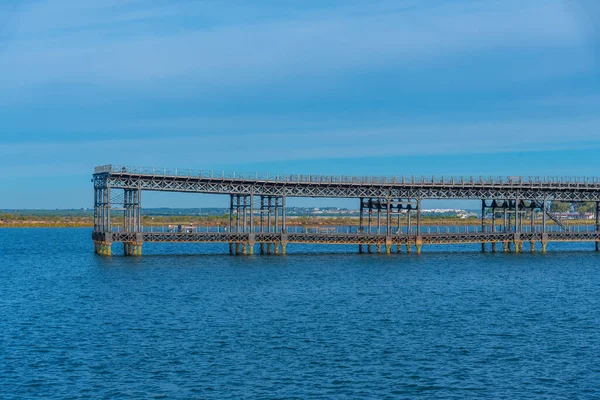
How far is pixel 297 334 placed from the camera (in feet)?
150

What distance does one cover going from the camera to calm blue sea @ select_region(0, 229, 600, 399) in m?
35.2

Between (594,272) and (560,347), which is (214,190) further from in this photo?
(560,347)

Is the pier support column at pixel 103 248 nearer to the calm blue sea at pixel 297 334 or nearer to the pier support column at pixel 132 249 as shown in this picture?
the pier support column at pixel 132 249

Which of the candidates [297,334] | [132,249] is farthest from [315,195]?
[297,334]

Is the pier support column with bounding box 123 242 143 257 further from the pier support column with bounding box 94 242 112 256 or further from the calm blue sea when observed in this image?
the calm blue sea

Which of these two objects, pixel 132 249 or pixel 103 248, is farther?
pixel 103 248

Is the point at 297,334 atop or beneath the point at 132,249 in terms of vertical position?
beneath

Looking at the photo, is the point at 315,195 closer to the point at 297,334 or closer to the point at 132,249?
the point at 132,249

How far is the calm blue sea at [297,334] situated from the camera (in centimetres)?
3519

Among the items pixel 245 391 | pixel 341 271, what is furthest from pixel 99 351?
pixel 341 271

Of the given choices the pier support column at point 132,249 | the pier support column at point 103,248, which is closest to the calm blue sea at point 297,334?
the pier support column at point 132,249

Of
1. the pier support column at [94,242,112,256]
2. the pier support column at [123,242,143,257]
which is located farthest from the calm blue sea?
the pier support column at [94,242,112,256]

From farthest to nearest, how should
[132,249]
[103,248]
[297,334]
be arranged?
[103,248] < [132,249] < [297,334]

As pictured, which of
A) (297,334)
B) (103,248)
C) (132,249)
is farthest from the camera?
(103,248)
